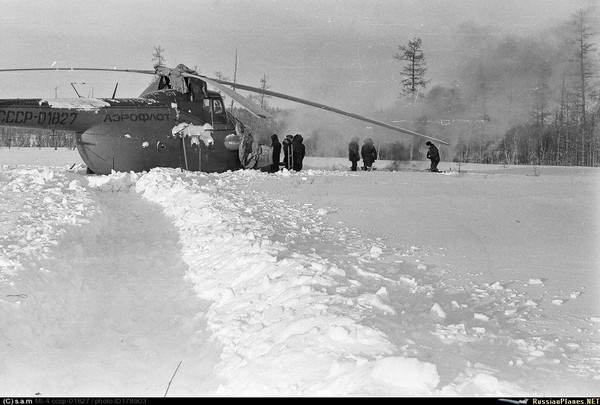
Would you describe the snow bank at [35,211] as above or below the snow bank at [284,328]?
above

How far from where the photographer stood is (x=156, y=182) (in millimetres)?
13297

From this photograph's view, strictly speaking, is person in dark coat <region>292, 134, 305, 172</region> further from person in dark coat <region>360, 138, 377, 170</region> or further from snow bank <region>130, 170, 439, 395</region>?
snow bank <region>130, 170, 439, 395</region>

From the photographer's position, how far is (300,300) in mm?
4512

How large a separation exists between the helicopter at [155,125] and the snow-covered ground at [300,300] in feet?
17.6

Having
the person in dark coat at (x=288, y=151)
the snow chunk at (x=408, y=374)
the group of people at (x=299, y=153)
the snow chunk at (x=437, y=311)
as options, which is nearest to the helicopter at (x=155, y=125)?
the group of people at (x=299, y=153)

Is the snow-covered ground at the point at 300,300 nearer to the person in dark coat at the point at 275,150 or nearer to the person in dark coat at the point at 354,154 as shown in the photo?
the person in dark coat at the point at 275,150

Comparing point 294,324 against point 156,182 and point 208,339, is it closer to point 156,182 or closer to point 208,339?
point 208,339

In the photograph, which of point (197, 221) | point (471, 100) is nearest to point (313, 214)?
point (197, 221)

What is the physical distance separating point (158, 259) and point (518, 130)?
18928 millimetres

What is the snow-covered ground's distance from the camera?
338 centimetres

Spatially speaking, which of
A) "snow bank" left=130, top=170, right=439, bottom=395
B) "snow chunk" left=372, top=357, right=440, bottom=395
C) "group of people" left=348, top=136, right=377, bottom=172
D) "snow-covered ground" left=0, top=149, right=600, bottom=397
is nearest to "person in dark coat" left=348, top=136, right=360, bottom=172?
"group of people" left=348, top=136, right=377, bottom=172

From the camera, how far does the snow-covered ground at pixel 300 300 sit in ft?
11.1

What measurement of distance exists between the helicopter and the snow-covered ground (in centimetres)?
537

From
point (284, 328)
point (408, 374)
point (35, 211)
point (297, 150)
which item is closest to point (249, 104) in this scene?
point (35, 211)
